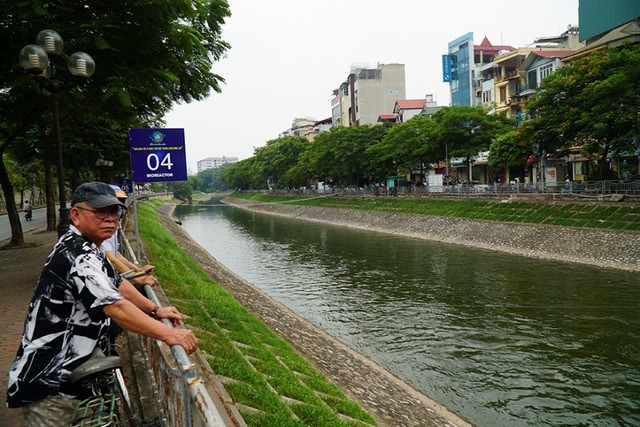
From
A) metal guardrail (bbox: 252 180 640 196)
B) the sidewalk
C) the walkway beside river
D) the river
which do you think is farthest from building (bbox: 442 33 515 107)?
the sidewalk

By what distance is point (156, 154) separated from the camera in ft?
33.2

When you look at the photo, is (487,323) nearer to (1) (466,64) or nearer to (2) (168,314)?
(2) (168,314)

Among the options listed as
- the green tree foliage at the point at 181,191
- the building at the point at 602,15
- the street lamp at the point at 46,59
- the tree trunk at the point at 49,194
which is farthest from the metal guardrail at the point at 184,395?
the green tree foliage at the point at 181,191

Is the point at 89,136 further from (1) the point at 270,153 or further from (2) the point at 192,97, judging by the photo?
(1) the point at 270,153

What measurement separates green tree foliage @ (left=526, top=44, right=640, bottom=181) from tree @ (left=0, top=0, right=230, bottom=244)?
2480 cm

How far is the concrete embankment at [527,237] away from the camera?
2344cm

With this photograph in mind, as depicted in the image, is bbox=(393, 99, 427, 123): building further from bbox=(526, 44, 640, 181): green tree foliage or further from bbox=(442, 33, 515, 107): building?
bbox=(526, 44, 640, 181): green tree foliage

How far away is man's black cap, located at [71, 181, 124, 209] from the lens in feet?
10.4

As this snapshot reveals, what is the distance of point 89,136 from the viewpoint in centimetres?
2198

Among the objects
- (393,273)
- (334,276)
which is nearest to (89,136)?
(334,276)

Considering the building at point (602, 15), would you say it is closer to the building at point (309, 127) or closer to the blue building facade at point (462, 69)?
the blue building facade at point (462, 69)

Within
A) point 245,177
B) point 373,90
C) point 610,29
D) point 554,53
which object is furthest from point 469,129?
point 245,177

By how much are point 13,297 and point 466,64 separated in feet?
236

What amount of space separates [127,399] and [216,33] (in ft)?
35.4
